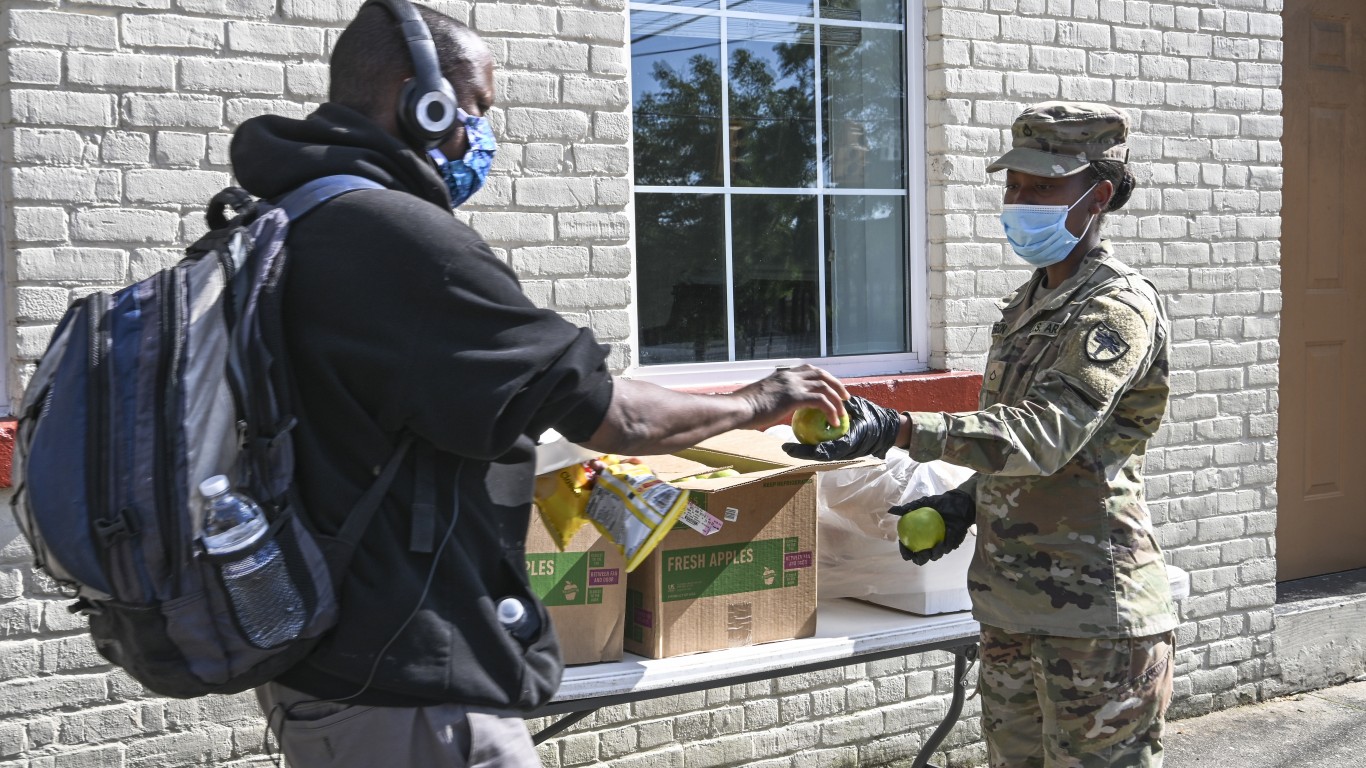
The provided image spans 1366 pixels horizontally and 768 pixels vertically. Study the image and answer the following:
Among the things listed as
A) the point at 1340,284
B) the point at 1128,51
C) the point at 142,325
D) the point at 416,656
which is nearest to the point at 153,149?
the point at 142,325

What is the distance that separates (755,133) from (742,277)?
0.50 meters

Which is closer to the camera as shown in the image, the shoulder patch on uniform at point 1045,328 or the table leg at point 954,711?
the shoulder patch on uniform at point 1045,328

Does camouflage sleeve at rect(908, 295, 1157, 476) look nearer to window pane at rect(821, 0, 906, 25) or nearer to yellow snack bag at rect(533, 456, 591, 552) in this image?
yellow snack bag at rect(533, 456, 591, 552)

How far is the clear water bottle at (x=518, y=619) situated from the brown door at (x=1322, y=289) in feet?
15.8

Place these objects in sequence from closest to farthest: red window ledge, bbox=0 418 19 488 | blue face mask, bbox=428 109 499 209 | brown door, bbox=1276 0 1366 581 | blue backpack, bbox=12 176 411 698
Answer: blue backpack, bbox=12 176 411 698 → blue face mask, bbox=428 109 499 209 → red window ledge, bbox=0 418 19 488 → brown door, bbox=1276 0 1366 581

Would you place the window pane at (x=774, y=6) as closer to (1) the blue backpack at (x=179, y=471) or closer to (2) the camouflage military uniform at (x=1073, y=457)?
(2) the camouflage military uniform at (x=1073, y=457)

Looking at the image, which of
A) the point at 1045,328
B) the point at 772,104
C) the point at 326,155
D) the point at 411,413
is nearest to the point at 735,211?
the point at 772,104

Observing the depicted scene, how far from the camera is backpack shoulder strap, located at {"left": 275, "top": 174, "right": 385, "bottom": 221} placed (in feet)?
5.53

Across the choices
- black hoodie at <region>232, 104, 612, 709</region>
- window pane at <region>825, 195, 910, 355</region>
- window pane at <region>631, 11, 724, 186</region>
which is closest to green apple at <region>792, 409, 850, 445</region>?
black hoodie at <region>232, 104, 612, 709</region>

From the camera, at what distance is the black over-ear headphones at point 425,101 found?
1807 millimetres

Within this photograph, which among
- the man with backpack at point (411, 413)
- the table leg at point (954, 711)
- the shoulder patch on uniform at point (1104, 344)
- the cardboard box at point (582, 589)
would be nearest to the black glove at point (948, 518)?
the table leg at point (954, 711)

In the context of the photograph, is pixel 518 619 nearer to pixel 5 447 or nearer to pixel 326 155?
pixel 326 155

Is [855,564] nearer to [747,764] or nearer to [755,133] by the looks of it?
[747,764]

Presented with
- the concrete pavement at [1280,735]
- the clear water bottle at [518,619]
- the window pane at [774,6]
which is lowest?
the concrete pavement at [1280,735]
